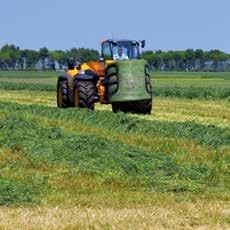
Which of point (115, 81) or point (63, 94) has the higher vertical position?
point (115, 81)

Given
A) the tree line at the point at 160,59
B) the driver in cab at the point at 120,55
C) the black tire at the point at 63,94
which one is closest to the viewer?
the driver in cab at the point at 120,55

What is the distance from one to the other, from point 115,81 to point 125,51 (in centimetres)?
137

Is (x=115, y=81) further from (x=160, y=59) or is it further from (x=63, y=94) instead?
(x=160, y=59)

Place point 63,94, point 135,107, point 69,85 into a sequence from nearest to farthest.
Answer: point 135,107, point 69,85, point 63,94

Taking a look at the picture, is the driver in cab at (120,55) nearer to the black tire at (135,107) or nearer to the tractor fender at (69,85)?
the black tire at (135,107)

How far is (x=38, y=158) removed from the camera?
12.0 m

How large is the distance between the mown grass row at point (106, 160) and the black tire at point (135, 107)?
15.3 feet

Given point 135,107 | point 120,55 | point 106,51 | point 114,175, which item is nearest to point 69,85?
point 106,51

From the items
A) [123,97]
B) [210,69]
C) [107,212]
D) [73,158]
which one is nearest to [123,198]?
[107,212]

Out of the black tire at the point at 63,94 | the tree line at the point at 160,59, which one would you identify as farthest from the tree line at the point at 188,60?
the black tire at the point at 63,94

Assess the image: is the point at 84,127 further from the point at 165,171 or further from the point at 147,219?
the point at 147,219

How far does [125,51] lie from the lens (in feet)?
71.9

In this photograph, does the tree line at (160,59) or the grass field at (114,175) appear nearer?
the grass field at (114,175)

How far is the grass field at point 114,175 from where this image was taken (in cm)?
779
